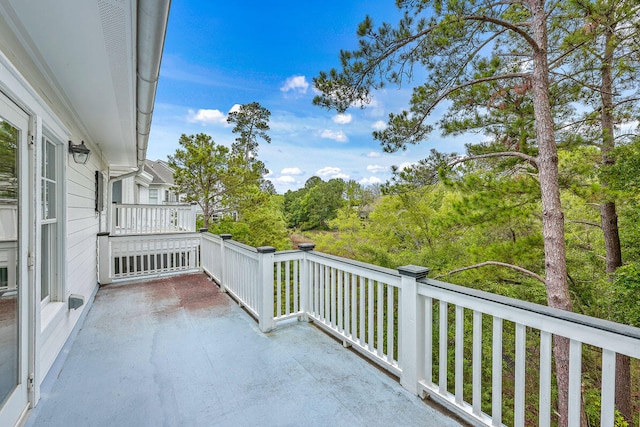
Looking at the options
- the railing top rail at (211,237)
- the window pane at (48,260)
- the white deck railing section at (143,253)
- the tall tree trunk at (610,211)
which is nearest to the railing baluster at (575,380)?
the window pane at (48,260)

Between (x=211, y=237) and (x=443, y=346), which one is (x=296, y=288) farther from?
(x=211, y=237)

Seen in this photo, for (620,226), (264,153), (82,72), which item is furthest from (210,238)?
(264,153)

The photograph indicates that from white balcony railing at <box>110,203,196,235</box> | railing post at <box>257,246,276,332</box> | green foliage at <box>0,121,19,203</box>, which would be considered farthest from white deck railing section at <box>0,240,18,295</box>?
white balcony railing at <box>110,203,196,235</box>

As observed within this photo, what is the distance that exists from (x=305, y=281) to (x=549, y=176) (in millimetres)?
4262

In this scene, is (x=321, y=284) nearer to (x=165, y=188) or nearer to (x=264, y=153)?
(x=165, y=188)

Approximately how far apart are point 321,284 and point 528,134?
16.5 feet

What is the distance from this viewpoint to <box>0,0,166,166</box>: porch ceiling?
1626mm

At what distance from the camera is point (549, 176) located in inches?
178

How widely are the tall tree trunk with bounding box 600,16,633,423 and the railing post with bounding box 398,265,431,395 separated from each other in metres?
4.93

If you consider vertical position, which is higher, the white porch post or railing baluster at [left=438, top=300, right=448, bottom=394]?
the white porch post

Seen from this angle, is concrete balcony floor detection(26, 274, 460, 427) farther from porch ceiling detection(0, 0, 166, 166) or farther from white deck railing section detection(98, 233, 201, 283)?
porch ceiling detection(0, 0, 166, 166)

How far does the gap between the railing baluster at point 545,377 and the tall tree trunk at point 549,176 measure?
4.08 metres

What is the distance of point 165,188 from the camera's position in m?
13.6

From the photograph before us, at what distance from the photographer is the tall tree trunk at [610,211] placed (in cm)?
494
